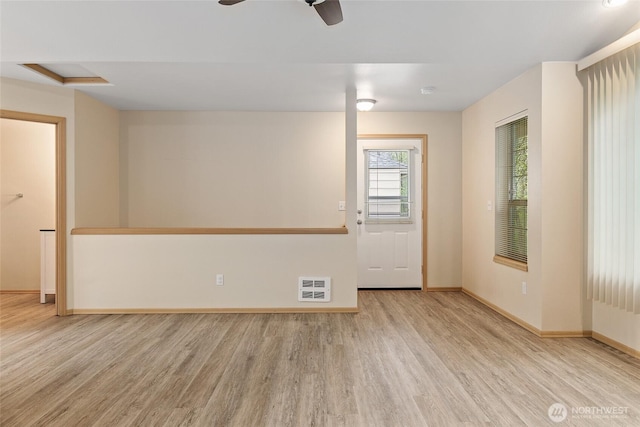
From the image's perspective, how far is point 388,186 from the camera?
527 centimetres

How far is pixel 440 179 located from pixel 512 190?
1.28 m

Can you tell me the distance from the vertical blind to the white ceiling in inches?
11.8

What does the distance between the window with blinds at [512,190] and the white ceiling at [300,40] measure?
0.55 m

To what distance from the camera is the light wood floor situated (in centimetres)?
211

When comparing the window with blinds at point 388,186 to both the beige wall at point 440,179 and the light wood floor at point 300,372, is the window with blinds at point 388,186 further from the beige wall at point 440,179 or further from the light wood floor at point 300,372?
the light wood floor at point 300,372

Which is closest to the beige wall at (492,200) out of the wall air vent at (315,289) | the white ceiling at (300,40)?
the white ceiling at (300,40)

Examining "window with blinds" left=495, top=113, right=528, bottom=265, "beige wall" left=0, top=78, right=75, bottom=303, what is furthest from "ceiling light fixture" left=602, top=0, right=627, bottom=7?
"beige wall" left=0, top=78, right=75, bottom=303

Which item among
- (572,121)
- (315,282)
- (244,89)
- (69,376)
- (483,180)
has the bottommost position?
(69,376)

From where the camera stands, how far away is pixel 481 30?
2.82 meters

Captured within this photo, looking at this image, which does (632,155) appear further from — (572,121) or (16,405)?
(16,405)

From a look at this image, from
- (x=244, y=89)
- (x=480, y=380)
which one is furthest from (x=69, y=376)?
(x=244, y=89)

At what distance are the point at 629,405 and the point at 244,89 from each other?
13.3ft

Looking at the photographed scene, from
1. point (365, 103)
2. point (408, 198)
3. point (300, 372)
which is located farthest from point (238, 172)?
point (300, 372)

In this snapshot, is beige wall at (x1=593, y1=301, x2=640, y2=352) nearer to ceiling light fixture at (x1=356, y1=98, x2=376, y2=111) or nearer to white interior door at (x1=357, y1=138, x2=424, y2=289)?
white interior door at (x1=357, y1=138, x2=424, y2=289)
